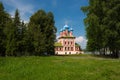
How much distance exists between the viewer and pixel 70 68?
17234 millimetres

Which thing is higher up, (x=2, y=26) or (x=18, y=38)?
(x=2, y=26)

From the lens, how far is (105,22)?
4650cm

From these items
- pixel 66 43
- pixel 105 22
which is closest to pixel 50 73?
pixel 105 22

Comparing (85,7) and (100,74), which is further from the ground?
(85,7)

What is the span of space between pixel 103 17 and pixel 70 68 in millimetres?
32443

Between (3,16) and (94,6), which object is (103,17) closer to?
(94,6)

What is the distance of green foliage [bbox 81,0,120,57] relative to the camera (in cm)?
4606

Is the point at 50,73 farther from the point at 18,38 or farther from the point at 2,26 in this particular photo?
the point at 2,26

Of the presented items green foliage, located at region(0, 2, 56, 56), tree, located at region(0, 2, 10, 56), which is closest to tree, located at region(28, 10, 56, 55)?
green foliage, located at region(0, 2, 56, 56)

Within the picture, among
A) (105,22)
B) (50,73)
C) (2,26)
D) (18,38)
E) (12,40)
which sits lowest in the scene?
(50,73)

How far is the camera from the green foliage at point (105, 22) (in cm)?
4606

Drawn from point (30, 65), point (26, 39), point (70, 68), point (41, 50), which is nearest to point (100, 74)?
point (70, 68)

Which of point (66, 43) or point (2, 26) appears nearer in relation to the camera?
point (2, 26)

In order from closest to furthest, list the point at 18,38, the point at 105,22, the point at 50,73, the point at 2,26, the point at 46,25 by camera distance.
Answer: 1. the point at 50,73
2. the point at 105,22
3. the point at 18,38
4. the point at 2,26
5. the point at 46,25
